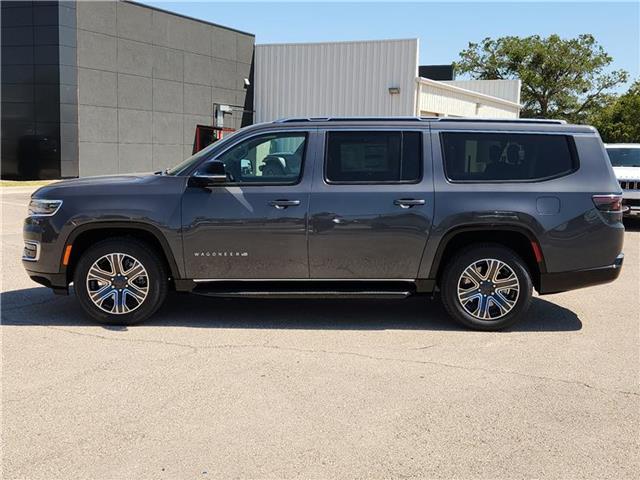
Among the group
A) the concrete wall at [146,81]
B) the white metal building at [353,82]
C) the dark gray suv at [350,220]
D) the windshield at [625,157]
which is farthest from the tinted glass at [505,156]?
the concrete wall at [146,81]

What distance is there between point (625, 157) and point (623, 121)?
34861 millimetres

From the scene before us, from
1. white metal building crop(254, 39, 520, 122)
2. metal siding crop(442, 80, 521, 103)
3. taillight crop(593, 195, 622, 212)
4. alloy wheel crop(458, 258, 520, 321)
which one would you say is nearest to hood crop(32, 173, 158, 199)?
alloy wheel crop(458, 258, 520, 321)

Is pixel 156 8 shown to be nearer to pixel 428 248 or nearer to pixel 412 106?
pixel 412 106

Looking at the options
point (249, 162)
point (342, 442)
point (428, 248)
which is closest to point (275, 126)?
point (249, 162)

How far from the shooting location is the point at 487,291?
19.9ft

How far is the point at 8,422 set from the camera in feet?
12.9

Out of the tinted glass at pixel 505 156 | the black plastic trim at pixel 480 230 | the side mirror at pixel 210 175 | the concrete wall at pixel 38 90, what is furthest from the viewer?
the concrete wall at pixel 38 90

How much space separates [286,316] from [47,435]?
3.05 meters

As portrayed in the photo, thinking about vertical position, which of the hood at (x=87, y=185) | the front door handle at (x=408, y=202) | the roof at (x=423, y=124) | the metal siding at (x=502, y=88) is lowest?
the front door handle at (x=408, y=202)

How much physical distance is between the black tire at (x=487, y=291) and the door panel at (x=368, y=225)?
390mm

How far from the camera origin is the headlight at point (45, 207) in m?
5.98

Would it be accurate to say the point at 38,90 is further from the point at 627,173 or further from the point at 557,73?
the point at 557,73

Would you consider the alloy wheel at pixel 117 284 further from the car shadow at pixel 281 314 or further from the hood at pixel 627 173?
the hood at pixel 627 173

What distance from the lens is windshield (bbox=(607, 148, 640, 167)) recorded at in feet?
50.9
